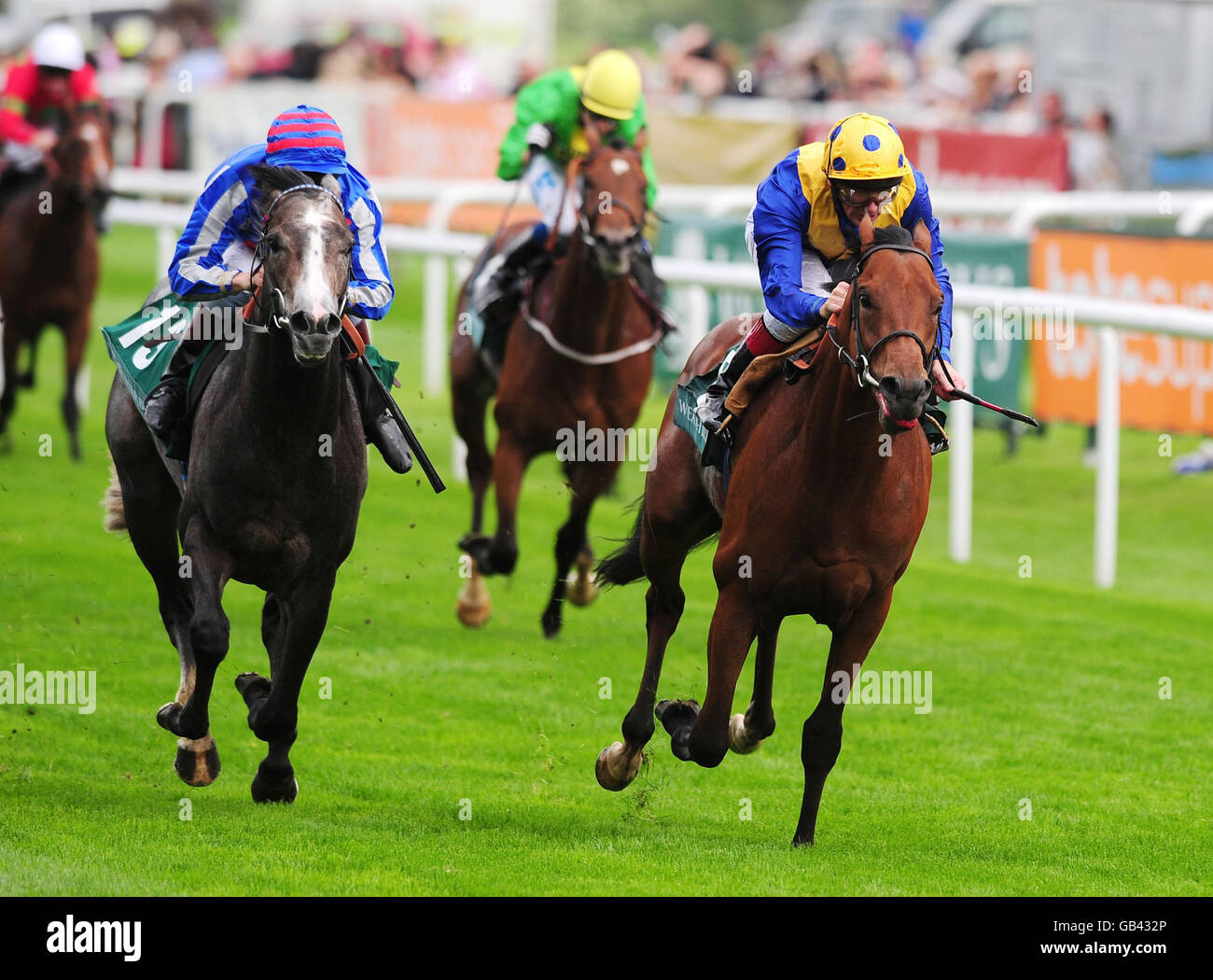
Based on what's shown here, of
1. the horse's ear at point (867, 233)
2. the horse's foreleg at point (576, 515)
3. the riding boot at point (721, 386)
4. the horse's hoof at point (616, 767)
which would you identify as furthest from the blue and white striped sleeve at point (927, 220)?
the horse's foreleg at point (576, 515)

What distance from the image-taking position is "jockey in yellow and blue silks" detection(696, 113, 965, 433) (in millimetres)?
5281

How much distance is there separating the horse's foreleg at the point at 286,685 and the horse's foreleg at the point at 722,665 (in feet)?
3.70

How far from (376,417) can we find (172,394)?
25.4 inches

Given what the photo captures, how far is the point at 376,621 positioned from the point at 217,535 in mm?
3128

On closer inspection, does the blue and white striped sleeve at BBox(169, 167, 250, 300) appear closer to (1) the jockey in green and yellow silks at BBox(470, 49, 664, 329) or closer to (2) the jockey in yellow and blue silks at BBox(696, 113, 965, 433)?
(2) the jockey in yellow and blue silks at BBox(696, 113, 965, 433)

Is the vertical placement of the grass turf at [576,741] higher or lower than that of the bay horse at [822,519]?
lower

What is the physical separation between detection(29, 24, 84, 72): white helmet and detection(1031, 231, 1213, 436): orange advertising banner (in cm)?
577

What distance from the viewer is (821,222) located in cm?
572

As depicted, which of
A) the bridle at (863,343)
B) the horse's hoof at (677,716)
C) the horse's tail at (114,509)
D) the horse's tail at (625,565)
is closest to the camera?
the bridle at (863,343)

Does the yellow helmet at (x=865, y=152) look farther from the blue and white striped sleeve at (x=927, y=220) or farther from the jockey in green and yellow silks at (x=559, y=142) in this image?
the jockey in green and yellow silks at (x=559, y=142)

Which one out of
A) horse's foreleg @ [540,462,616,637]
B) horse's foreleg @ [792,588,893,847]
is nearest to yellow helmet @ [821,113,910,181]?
horse's foreleg @ [792,588,893,847]

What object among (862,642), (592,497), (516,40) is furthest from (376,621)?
(516,40)

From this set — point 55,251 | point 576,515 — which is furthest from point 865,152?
point 55,251

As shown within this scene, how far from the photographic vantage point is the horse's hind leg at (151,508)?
6.55 m
